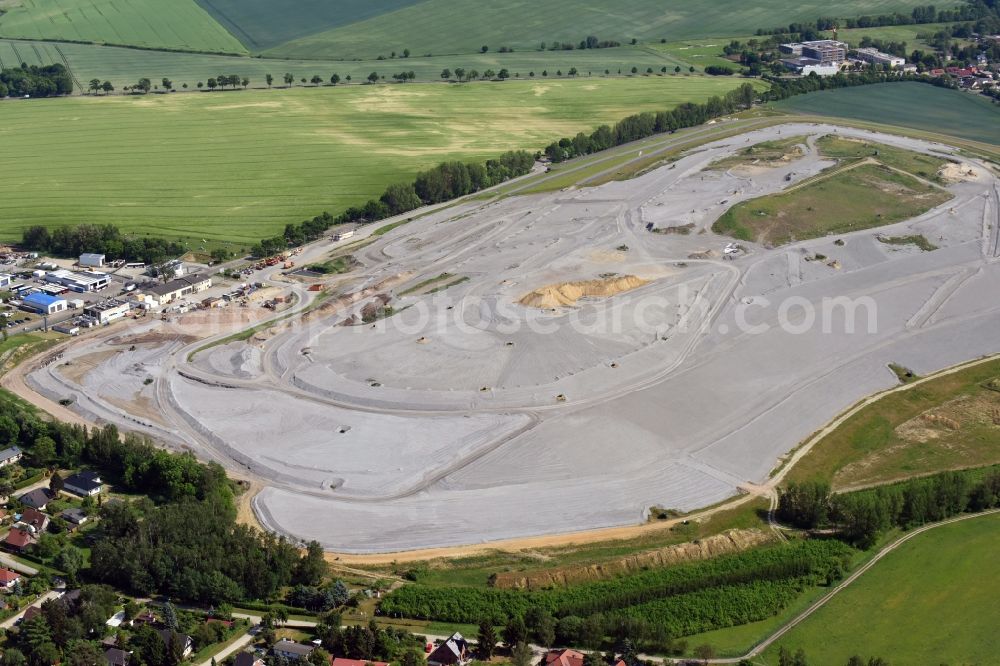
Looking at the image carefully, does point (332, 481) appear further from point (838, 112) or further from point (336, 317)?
point (838, 112)

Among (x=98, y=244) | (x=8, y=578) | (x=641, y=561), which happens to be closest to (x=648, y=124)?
(x=98, y=244)

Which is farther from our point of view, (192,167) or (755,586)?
(192,167)

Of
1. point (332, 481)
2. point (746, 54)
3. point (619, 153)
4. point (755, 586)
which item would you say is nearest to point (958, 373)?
point (755, 586)

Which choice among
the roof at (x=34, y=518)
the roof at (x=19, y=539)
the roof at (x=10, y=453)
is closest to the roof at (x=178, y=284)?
the roof at (x=10, y=453)

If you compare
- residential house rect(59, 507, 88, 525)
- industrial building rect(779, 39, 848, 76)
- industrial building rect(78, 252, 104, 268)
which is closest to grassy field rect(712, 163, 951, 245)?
industrial building rect(779, 39, 848, 76)

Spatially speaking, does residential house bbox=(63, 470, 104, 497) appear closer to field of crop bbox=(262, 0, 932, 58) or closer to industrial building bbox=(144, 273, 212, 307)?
industrial building bbox=(144, 273, 212, 307)

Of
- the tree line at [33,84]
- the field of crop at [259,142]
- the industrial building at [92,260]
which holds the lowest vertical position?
the industrial building at [92,260]

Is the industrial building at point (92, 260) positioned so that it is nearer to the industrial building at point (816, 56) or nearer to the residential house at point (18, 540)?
the residential house at point (18, 540)
